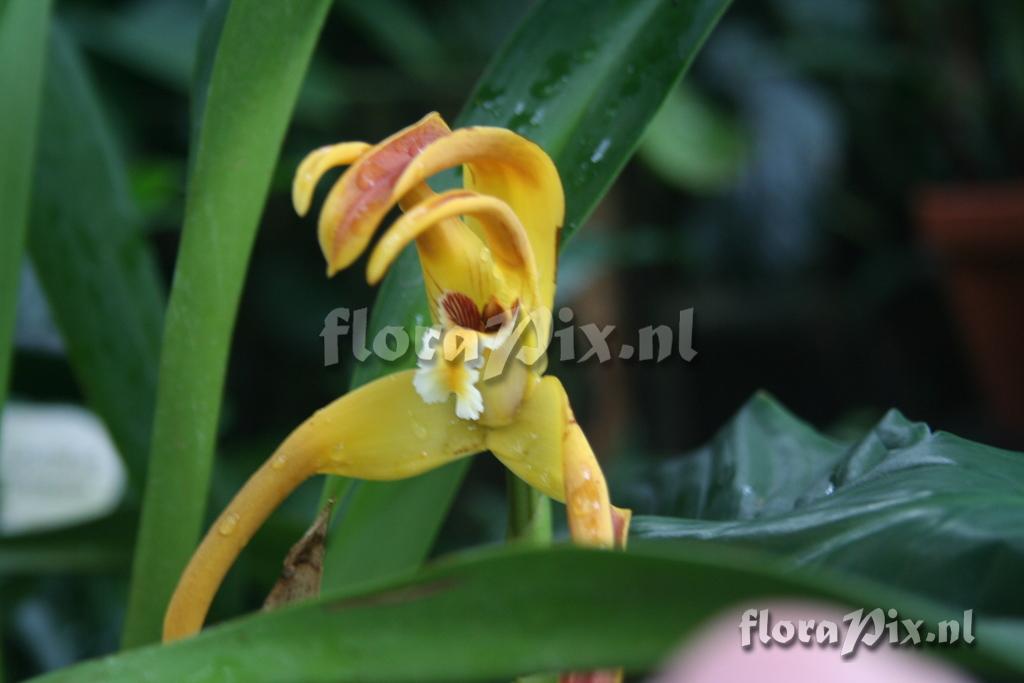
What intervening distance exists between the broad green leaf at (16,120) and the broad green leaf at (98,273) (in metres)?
0.04

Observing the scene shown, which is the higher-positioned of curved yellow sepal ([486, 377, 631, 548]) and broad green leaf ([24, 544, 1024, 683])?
curved yellow sepal ([486, 377, 631, 548])

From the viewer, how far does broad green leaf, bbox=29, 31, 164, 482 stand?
0.47 metres

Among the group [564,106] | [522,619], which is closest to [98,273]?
[564,106]

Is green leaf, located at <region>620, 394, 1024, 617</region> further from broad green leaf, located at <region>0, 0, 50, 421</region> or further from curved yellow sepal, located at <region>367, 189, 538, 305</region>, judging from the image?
broad green leaf, located at <region>0, 0, 50, 421</region>

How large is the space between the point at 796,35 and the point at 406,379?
4.25 ft

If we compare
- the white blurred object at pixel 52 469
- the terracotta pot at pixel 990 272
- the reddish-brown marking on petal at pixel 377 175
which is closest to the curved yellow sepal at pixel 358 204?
the reddish-brown marking on petal at pixel 377 175

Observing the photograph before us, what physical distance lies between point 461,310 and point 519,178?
0.04 metres

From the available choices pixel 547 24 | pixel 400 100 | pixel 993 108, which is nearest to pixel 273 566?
pixel 547 24

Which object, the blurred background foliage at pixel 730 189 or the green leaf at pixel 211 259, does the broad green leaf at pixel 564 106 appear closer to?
the green leaf at pixel 211 259

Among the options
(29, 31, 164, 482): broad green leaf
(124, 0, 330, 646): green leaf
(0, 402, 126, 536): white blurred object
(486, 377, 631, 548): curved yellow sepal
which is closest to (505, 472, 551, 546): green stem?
(486, 377, 631, 548): curved yellow sepal

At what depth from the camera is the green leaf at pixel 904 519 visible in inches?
11.0

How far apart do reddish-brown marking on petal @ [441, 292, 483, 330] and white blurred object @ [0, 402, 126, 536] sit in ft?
1.58

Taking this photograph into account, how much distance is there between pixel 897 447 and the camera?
369 mm

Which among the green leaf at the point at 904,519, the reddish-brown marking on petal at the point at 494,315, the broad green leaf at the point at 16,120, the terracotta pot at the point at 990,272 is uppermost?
the terracotta pot at the point at 990,272
